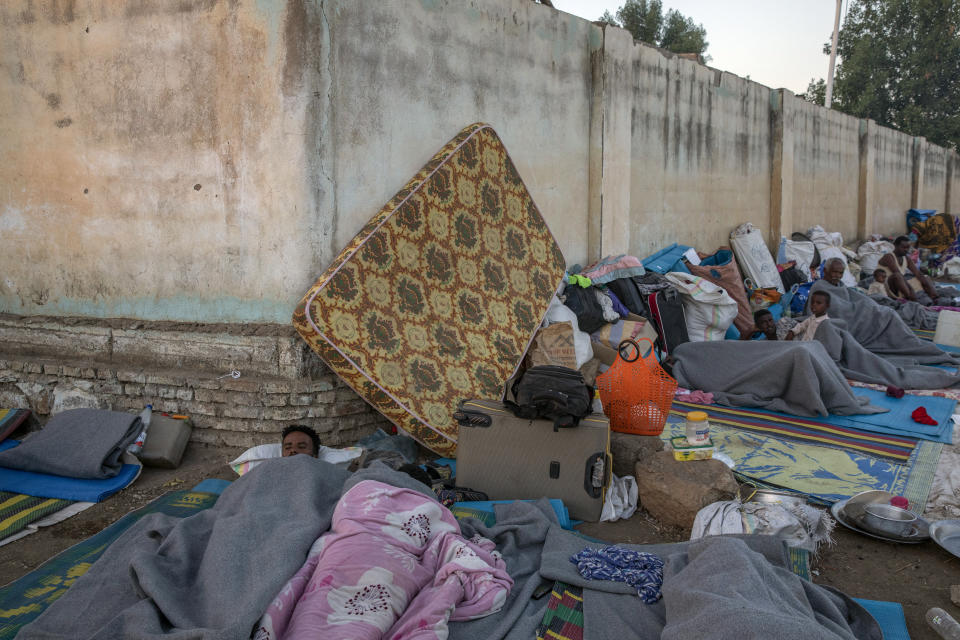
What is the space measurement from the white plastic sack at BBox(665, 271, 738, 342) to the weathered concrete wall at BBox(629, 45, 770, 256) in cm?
100

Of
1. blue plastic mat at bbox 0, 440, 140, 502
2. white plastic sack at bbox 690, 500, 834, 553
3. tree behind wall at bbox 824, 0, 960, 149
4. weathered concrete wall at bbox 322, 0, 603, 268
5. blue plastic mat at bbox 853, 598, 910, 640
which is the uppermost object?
tree behind wall at bbox 824, 0, 960, 149

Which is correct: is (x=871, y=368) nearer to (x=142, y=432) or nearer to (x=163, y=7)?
(x=142, y=432)

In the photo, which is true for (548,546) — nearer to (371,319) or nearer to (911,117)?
(371,319)

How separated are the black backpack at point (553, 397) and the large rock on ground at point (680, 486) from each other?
0.46 m

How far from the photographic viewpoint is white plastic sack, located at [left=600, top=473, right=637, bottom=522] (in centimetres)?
361

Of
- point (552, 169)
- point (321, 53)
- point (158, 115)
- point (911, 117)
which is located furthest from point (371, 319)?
point (911, 117)

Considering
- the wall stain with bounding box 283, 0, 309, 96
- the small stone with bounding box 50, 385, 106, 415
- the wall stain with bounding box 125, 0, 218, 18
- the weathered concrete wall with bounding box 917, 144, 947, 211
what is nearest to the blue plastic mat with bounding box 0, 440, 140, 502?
the small stone with bounding box 50, 385, 106, 415

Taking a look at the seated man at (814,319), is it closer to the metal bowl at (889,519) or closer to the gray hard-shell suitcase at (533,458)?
the metal bowl at (889,519)

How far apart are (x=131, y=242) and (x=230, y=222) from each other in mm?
890

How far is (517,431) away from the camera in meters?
3.68

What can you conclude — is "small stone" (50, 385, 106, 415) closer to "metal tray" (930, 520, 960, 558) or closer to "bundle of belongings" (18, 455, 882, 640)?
"bundle of belongings" (18, 455, 882, 640)

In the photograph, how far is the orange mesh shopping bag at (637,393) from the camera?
4.22m

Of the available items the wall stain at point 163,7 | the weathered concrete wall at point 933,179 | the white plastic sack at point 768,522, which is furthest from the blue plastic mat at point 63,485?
the weathered concrete wall at point 933,179

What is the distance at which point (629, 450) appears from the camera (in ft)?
12.9
